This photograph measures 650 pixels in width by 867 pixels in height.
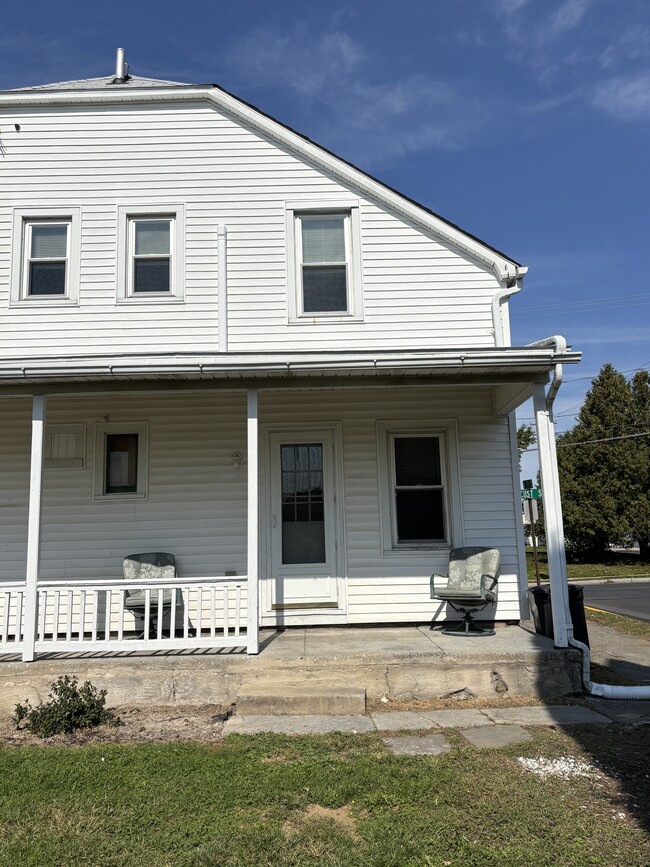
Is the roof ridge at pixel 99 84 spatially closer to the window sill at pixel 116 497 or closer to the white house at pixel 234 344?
the white house at pixel 234 344

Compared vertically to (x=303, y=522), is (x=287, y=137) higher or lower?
higher

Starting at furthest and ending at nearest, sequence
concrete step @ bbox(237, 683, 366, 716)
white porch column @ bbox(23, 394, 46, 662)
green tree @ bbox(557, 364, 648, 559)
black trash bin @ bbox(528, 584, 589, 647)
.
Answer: green tree @ bbox(557, 364, 648, 559) < black trash bin @ bbox(528, 584, 589, 647) < white porch column @ bbox(23, 394, 46, 662) < concrete step @ bbox(237, 683, 366, 716)

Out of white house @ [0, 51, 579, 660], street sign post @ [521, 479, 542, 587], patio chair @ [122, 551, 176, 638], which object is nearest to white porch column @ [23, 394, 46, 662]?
white house @ [0, 51, 579, 660]

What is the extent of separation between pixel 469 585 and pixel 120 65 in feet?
28.7

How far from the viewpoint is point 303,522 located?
7.83 metres

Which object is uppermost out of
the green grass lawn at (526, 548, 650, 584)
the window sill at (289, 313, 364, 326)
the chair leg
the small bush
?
the window sill at (289, 313, 364, 326)

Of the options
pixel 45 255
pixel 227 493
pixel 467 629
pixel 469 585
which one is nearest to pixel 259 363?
pixel 227 493

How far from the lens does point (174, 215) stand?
8.38 metres

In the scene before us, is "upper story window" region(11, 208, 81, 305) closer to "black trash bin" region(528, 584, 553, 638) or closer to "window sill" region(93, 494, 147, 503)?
"window sill" region(93, 494, 147, 503)

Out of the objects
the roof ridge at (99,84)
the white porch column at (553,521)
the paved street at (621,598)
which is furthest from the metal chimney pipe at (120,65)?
the paved street at (621,598)

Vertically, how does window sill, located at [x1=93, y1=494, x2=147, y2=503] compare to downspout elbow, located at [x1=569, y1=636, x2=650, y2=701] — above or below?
above

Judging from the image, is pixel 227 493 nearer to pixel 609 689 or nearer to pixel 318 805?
pixel 318 805

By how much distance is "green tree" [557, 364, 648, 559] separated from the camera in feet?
78.1

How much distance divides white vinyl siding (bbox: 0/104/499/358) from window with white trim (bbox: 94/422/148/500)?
3.37 feet
